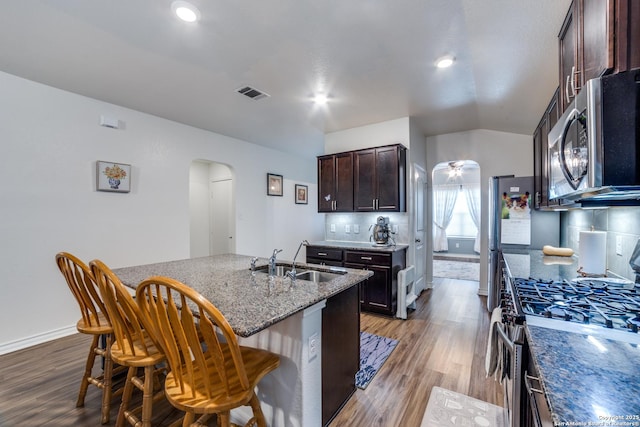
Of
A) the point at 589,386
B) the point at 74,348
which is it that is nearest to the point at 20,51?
the point at 74,348

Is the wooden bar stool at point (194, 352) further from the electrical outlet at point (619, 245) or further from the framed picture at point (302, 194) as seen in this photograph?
the framed picture at point (302, 194)

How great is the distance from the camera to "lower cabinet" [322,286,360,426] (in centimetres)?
162

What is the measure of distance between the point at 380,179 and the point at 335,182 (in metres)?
0.72

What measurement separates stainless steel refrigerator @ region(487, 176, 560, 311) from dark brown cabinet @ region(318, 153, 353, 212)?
1903 mm

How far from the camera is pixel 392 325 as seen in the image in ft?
10.4

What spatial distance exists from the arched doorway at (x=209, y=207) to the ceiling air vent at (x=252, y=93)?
88.0 inches

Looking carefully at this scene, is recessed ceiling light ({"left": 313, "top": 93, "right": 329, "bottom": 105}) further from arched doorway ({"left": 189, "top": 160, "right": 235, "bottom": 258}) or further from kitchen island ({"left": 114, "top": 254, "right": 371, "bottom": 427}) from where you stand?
arched doorway ({"left": 189, "top": 160, "right": 235, "bottom": 258})

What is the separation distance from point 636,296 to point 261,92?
3294 millimetres

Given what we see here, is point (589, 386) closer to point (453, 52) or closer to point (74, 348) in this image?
point (453, 52)

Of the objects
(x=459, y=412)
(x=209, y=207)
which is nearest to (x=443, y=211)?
(x=209, y=207)

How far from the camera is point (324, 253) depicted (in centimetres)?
381

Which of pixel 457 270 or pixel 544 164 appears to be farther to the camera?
pixel 457 270

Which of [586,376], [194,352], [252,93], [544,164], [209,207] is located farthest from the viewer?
[209,207]

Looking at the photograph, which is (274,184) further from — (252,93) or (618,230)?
(618,230)
